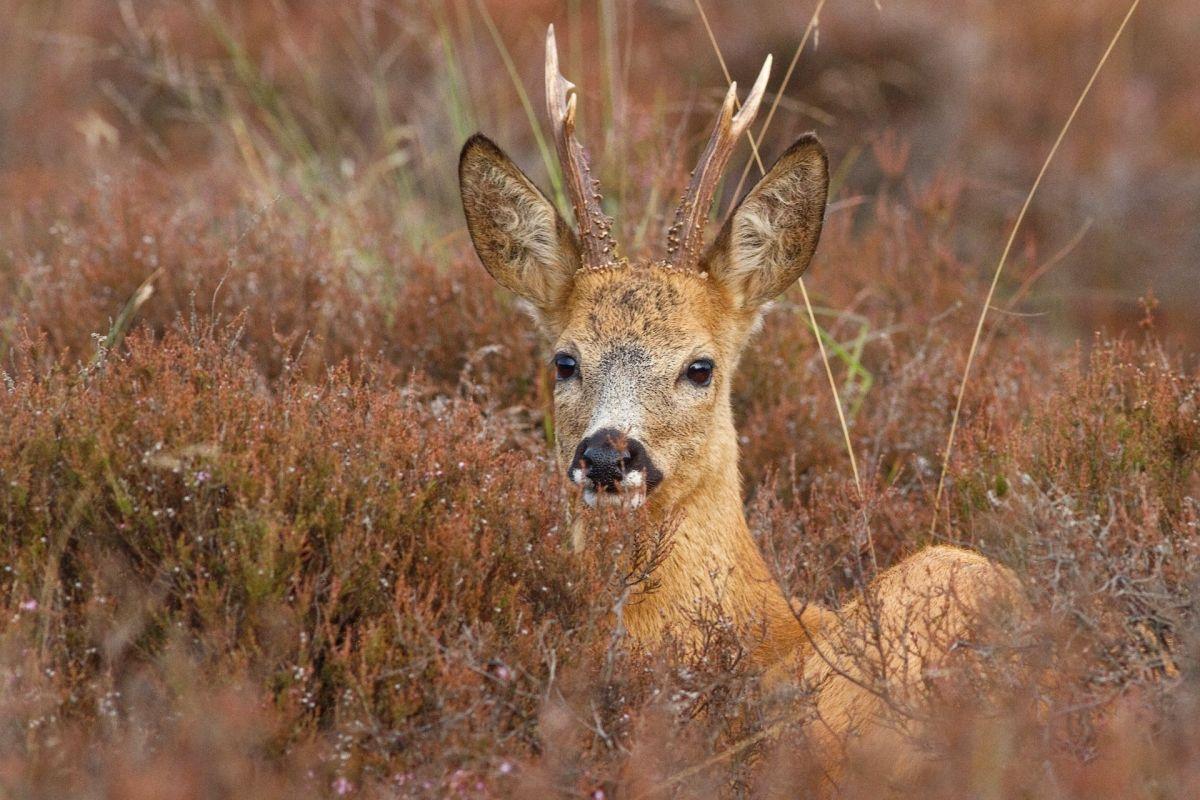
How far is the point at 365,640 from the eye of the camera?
12.8 feet

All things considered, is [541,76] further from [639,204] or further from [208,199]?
[639,204]

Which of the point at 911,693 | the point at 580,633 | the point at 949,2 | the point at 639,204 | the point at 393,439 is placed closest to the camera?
the point at 911,693

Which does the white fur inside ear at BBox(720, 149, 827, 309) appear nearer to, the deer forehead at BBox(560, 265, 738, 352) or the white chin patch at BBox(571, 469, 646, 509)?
the deer forehead at BBox(560, 265, 738, 352)

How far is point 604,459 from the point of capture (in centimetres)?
468

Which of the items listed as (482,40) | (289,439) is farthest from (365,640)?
(482,40)

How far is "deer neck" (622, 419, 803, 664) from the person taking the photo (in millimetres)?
4789

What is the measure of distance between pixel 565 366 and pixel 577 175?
66cm

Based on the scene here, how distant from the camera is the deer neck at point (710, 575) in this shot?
189 inches

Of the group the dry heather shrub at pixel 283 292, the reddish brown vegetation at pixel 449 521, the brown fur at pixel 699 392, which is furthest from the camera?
the dry heather shrub at pixel 283 292

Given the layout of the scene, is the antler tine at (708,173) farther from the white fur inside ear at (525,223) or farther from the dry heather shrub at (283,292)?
the dry heather shrub at (283,292)

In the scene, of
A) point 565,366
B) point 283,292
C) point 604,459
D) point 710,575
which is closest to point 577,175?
point 565,366

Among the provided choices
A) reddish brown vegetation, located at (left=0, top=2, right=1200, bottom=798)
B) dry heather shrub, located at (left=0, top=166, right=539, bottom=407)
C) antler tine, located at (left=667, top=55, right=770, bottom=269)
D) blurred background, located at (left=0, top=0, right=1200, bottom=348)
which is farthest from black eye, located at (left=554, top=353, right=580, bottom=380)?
blurred background, located at (left=0, top=0, right=1200, bottom=348)

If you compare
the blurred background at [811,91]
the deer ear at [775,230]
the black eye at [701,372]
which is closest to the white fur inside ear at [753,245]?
the deer ear at [775,230]

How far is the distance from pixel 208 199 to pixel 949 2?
7.57m
